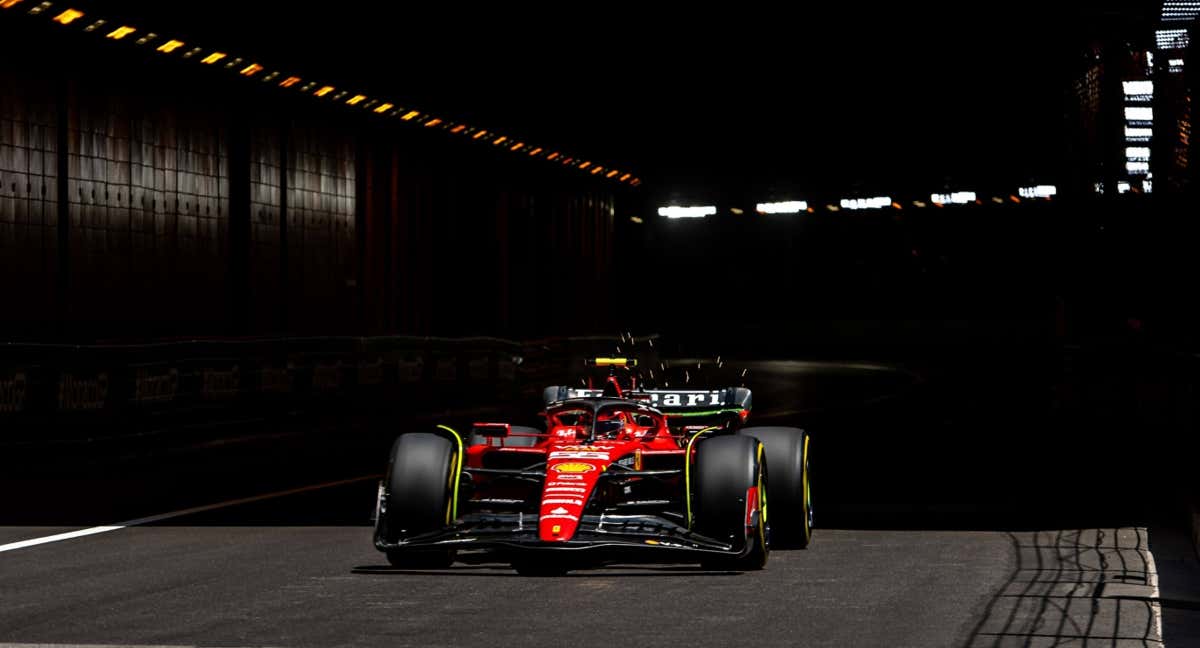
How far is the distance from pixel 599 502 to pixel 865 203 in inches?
2975

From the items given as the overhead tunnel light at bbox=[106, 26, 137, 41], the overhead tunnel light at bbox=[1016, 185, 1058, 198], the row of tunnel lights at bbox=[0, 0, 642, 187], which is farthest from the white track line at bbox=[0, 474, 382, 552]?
the overhead tunnel light at bbox=[1016, 185, 1058, 198]

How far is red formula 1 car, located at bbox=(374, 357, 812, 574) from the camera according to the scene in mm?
10383

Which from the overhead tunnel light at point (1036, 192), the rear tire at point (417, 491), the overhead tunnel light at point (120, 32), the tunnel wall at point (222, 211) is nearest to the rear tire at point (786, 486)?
the rear tire at point (417, 491)

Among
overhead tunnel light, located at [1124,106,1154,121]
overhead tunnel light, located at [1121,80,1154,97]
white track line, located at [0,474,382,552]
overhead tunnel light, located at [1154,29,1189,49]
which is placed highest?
overhead tunnel light, located at [1121,80,1154,97]

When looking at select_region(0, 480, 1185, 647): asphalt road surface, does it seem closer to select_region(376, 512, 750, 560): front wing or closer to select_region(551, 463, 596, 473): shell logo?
select_region(376, 512, 750, 560): front wing

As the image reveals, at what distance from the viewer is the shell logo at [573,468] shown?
10883 mm

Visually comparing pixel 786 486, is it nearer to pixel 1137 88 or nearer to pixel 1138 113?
pixel 1137 88

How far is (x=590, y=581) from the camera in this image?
1061cm

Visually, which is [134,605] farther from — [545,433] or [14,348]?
[14,348]

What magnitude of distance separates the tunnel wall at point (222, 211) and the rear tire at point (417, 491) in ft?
56.2

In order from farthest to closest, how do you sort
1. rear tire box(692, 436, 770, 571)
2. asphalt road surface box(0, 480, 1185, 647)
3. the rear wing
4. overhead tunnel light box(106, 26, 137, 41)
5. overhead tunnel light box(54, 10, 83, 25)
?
overhead tunnel light box(106, 26, 137, 41) → overhead tunnel light box(54, 10, 83, 25) → the rear wing → rear tire box(692, 436, 770, 571) → asphalt road surface box(0, 480, 1185, 647)

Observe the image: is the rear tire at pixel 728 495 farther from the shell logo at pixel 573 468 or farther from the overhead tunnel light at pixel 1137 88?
the overhead tunnel light at pixel 1137 88

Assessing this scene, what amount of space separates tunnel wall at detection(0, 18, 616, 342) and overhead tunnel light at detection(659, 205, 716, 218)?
119 ft

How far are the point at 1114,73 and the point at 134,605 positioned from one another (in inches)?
1461
